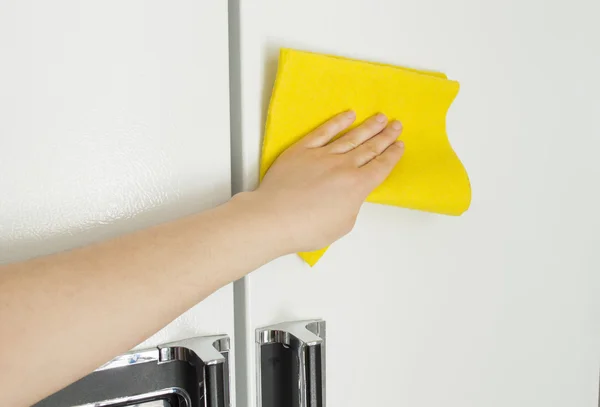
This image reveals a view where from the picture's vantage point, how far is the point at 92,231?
0.46 metres

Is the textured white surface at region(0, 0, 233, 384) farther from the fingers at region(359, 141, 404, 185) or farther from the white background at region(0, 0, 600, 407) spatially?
the fingers at region(359, 141, 404, 185)

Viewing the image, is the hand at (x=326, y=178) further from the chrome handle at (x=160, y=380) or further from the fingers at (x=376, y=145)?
the chrome handle at (x=160, y=380)

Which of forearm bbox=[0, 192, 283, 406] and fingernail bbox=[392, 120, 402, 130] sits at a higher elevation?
fingernail bbox=[392, 120, 402, 130]

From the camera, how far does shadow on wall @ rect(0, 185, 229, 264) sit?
0.43 metres

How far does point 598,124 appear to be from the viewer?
72 centimetres

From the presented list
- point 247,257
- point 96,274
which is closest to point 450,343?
point 247,257

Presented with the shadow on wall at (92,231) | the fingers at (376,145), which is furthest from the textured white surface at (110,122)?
the fingers at (376,145)

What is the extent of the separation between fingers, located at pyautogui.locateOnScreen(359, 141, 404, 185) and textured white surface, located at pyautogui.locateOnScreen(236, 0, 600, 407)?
0.04 metres

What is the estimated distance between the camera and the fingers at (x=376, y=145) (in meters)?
0.55

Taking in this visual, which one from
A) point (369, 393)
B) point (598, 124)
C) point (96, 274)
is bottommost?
point (369, 393)

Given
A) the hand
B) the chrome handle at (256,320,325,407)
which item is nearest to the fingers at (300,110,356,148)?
the hand

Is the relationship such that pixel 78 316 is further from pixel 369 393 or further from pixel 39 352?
pixel 369 393

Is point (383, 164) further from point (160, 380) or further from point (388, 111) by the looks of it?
point (160, 380)

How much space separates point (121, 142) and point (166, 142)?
0.03 meters
